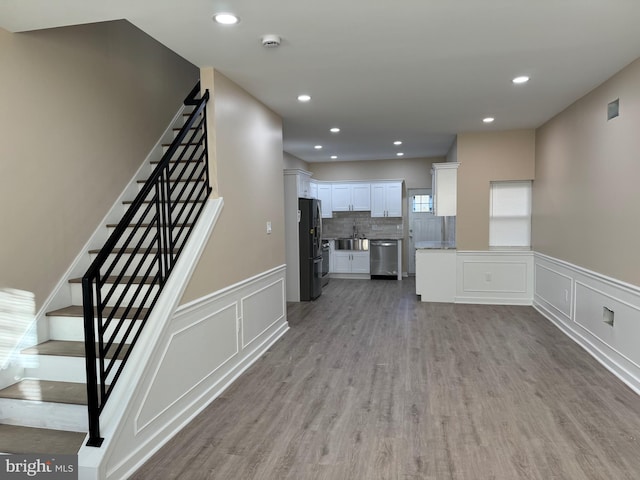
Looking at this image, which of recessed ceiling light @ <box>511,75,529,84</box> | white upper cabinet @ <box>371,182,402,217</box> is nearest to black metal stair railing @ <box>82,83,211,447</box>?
recessed ceiling light @ <box>511,75,529,84</box>

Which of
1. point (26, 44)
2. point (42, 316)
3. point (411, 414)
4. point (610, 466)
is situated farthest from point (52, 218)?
point (610, 466)

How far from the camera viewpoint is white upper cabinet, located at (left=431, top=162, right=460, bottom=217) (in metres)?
6.56

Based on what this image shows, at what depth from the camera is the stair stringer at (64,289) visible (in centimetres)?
266

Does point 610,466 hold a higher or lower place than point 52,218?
lower

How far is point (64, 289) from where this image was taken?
306 centimetres

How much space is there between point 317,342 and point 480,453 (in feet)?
7.94

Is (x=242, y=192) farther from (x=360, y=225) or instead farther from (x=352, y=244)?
(x=360, y=225)

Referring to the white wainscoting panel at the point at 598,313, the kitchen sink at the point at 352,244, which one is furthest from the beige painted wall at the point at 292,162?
the white wainscoting panel at the point at 598,313

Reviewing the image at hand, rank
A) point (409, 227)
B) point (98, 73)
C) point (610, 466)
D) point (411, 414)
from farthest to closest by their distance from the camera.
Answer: point (409, 227) → point (98, 73) → point (411, 414) → point (610, 466)

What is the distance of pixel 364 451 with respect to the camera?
99.8 inches

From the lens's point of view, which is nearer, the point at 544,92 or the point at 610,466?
the point at 610,466

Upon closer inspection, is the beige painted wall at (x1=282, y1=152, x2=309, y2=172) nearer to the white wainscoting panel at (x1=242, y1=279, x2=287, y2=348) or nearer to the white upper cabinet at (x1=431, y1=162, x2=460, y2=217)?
the white upper cabinet at (x1=431, y1=162, x2=460, y2=217)

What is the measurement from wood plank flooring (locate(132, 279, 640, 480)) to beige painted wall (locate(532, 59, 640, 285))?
1.06 metres

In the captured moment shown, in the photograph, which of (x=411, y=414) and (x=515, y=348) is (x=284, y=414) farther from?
(x=515, y=348)
